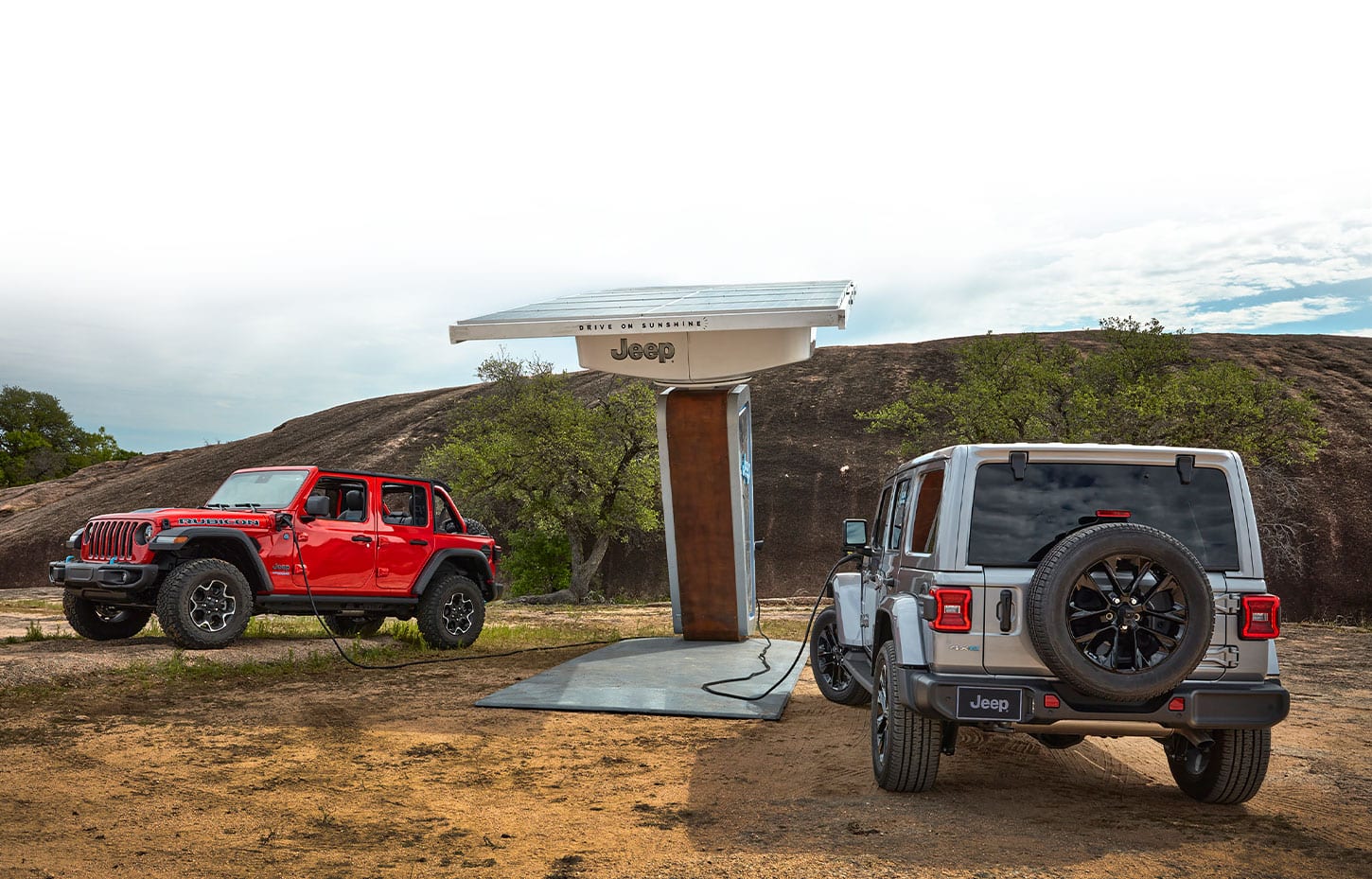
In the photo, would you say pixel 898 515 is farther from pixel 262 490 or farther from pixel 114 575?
pixel 114 575

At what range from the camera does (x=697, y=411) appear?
14445mm

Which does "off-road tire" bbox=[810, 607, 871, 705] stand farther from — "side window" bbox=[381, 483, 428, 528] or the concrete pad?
"side window" bbox=[381, 483, 428, 528]

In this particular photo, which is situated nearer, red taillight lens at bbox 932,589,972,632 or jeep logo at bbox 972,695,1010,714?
jeep logo at bbox 972,695,1010,714

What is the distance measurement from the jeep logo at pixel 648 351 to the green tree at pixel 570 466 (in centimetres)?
1830

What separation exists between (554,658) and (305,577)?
10.7 feet

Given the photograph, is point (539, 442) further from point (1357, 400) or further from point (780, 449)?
point (1357, 400)

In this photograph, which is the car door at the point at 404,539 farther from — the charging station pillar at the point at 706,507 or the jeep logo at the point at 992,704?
the jeep logo at the point at 992,704

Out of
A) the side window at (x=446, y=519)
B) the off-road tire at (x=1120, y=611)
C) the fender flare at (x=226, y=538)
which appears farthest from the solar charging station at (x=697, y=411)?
the off-road tire at (x=1120, y=611)

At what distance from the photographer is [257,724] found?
8617 mm

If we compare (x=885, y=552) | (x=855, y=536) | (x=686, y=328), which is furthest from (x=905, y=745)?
(x=686, y=328)

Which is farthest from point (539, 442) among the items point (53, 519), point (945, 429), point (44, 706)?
point (53, 519)

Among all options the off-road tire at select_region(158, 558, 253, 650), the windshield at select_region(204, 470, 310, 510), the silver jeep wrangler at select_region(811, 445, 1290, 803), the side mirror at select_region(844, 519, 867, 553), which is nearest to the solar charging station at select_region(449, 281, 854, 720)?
the windshield at select_region(204, 470, 310, 510)

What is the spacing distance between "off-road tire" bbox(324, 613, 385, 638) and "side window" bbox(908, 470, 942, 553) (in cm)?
954

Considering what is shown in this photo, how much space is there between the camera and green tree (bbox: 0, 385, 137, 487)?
76625 millimetres
